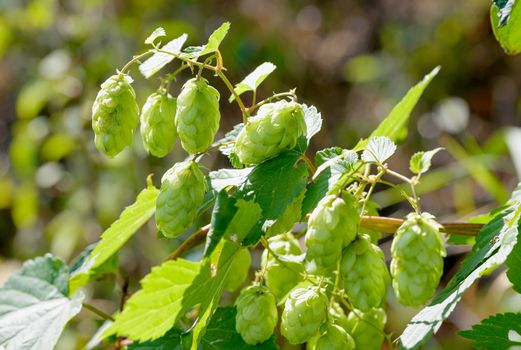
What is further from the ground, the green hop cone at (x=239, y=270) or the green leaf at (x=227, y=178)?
the green leaf at (x=227, y=178)

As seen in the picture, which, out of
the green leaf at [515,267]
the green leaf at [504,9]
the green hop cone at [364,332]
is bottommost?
the green hop cone at [364,332]

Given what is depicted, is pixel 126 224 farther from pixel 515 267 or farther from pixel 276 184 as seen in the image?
pixel 515 267

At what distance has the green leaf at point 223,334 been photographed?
1029 mm

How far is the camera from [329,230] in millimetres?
859

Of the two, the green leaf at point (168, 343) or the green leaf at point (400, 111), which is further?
the green leaf at point (400, 111)

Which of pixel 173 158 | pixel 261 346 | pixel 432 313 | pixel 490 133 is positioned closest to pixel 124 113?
pixel 261 346

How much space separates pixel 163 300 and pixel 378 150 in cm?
32

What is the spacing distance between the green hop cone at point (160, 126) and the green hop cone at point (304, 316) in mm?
264

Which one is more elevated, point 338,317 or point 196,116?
point 196,116

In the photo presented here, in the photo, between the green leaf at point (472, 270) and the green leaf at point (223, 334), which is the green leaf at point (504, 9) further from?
the green leaf at point (223, 334)

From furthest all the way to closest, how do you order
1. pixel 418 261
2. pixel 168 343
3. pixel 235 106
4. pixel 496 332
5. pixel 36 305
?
pixel 235 106, pixel 36 305, pixel 168 343, pixel 496 332, pixel 418 261

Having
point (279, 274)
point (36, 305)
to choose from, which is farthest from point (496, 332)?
point (36, 305)

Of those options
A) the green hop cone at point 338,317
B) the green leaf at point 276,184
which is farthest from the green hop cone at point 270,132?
the green hop cone at point 338,317

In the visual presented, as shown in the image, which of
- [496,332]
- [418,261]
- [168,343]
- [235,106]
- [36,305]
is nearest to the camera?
[418,261]
